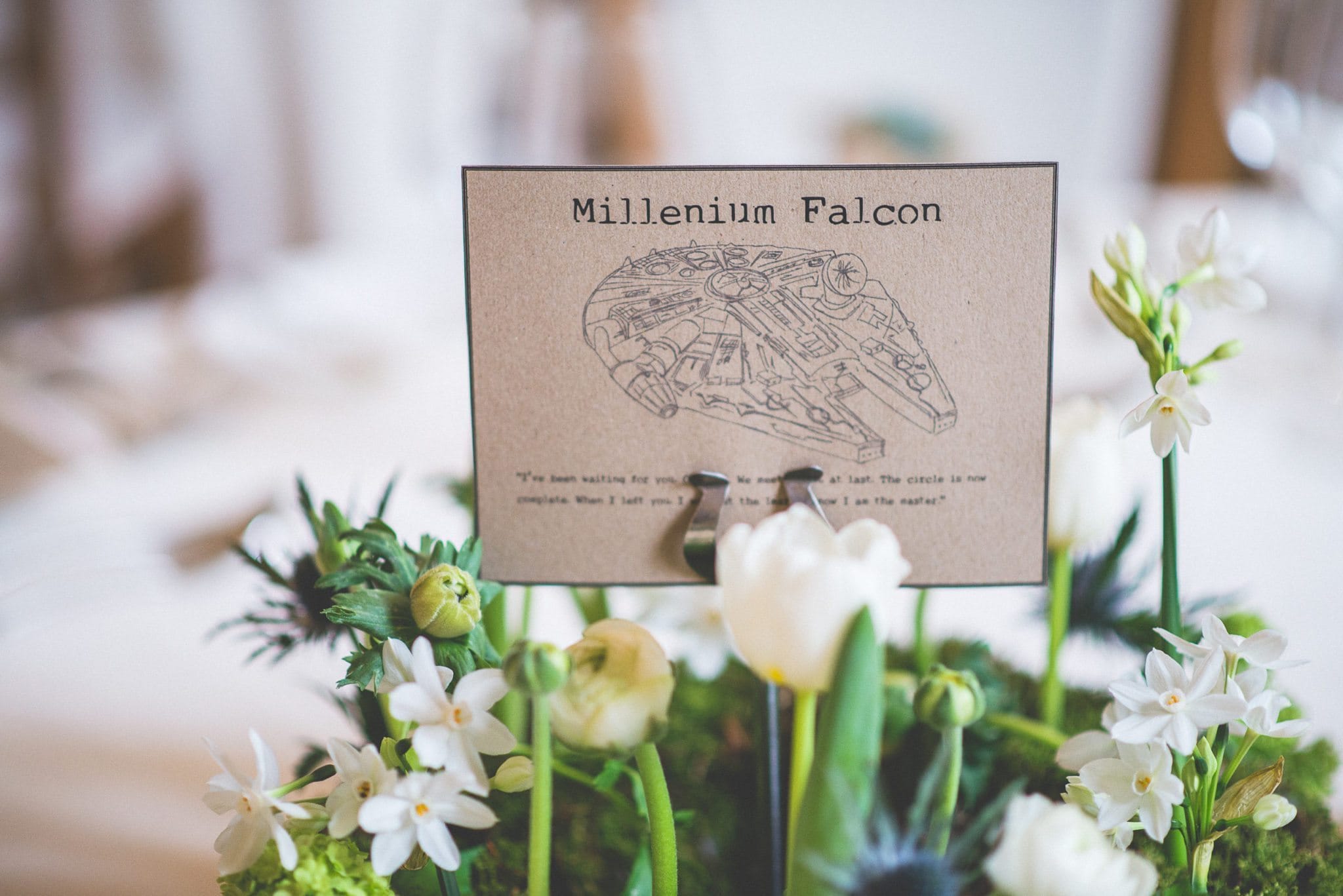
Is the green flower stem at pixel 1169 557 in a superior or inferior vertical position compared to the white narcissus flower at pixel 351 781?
superior

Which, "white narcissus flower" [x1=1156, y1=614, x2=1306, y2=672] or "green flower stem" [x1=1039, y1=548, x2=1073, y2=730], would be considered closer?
"white narcissus flower" [x1=1156, y1=614, x2=1306, y2=672]

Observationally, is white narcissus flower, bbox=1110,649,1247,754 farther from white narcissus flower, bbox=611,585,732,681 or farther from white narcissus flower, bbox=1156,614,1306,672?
white narcissus flower, bbox=611,585,732,681

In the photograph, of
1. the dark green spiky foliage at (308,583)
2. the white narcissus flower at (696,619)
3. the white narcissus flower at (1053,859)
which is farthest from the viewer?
the white narcissus flower at (696,619)

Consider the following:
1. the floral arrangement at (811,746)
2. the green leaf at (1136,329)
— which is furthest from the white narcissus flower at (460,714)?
the green leaf at (1136,329)

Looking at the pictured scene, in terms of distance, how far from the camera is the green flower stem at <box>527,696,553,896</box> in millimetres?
246

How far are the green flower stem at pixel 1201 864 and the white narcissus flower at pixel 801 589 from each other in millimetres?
Answer: 118

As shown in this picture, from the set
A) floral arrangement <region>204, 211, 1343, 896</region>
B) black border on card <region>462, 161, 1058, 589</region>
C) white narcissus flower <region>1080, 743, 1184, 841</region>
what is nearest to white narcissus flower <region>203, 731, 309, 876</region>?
floral arrangement <region>204, 211, 1343, 896</region>

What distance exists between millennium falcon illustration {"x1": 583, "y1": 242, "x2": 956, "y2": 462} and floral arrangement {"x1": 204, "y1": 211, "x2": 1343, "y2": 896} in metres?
A: 0.06

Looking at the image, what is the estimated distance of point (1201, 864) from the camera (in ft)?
0.90

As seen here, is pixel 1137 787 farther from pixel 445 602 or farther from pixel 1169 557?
pixel 445 602

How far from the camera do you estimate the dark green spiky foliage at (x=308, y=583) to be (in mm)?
315

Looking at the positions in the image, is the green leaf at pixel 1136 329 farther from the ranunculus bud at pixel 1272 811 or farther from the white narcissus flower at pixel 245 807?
the white narcissus flower at pixel 245 807

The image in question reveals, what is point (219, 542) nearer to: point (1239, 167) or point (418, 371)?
point (418, 371)

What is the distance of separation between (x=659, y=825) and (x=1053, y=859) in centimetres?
12
